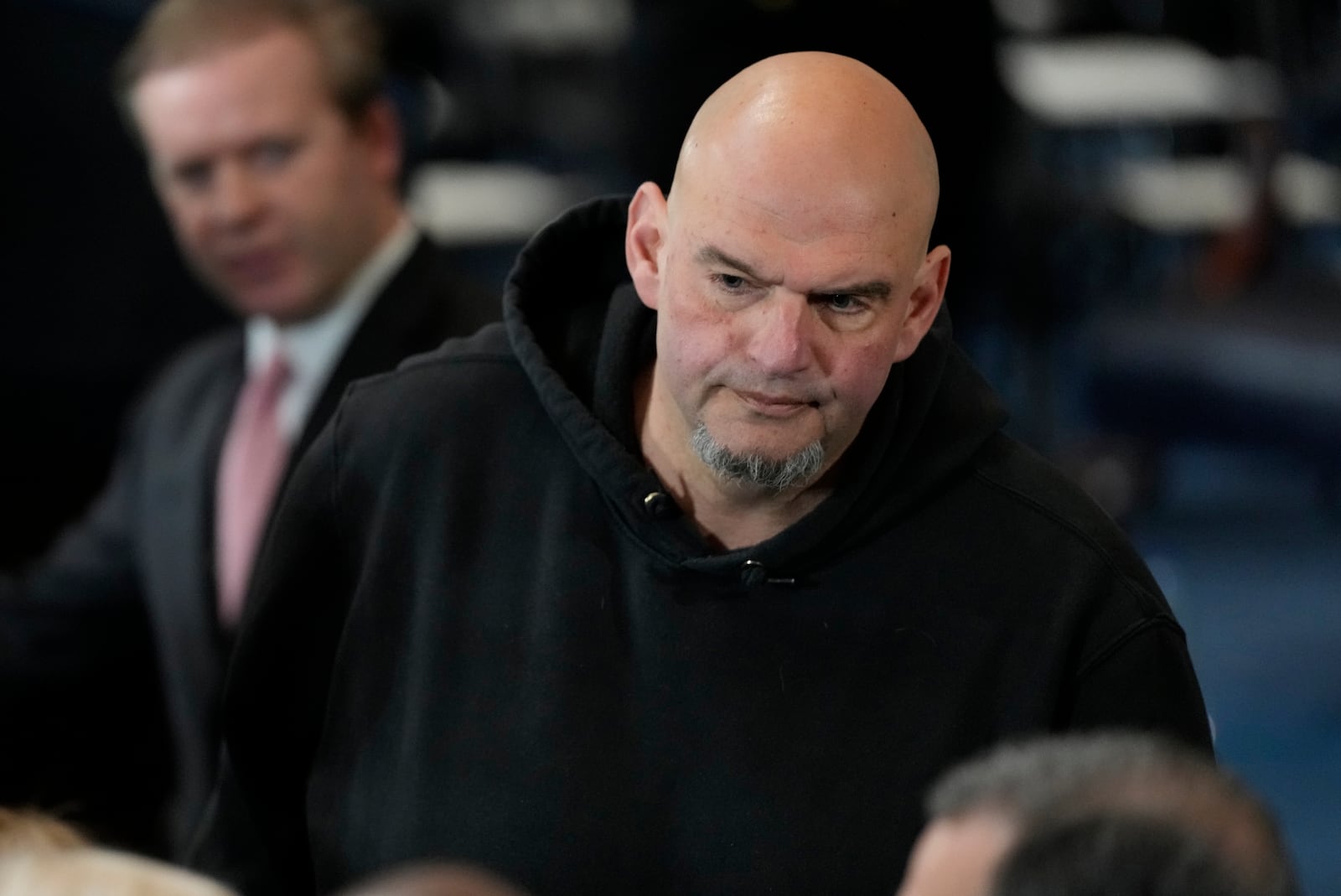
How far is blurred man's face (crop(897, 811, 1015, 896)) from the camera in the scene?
116cm

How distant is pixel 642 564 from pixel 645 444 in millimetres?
139

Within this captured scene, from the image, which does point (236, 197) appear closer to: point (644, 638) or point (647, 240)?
point (647, 240)

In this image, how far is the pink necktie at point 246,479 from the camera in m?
2.72

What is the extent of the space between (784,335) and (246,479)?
1.32m

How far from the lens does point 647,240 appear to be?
1875mm

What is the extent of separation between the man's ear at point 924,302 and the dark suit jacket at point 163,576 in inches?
36.6

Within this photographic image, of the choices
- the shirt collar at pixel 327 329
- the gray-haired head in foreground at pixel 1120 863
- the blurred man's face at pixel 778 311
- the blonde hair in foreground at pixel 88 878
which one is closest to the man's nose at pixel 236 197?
the shirt collar at pixel 327 329

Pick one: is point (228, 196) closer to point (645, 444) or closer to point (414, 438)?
point (414, 438)

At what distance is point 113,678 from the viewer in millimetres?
3064

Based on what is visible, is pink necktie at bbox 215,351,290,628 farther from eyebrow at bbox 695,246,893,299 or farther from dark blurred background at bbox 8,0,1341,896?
eyebrow at bbox 695,246,893,299

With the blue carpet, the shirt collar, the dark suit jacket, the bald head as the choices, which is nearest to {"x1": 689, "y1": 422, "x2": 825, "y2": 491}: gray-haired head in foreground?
the bald head

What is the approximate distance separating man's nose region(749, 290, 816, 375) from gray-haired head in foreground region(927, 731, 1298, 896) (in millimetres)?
545

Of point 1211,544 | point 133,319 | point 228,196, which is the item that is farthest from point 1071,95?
point 228,196

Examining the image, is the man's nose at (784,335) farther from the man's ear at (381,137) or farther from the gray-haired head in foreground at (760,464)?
the man's ear at (381,137)
